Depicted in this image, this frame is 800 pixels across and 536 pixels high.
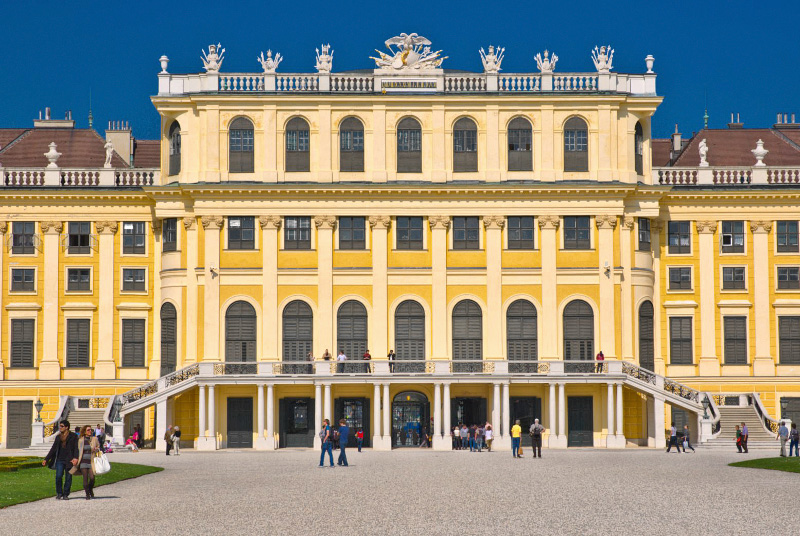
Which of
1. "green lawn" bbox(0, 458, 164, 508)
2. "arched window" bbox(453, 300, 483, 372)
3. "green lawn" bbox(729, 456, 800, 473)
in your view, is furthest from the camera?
"arched window" bbox(453, 300, 483, 372)

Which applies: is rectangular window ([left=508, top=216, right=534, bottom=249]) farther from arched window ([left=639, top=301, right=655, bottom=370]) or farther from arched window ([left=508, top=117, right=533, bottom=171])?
arched window ([left=639, top=301, right=655, bottom=370])

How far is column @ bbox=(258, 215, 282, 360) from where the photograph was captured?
6688cm

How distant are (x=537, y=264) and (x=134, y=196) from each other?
2055 cm

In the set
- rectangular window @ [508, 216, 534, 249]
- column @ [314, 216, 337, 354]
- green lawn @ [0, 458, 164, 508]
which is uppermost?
rectangular window @ [508, 216, 534, 249]

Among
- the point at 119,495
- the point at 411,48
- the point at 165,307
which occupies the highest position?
the point at 411,48

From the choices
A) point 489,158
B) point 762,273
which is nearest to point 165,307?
point 489,158

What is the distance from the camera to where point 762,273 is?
70.2 m

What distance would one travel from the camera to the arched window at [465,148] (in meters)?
68.2

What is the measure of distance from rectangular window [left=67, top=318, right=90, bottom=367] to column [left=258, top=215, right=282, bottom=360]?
9.61 meters

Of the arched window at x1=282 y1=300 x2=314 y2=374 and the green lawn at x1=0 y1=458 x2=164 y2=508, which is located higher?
the arched window at x1=282 y1=300 x2=314 y2=374

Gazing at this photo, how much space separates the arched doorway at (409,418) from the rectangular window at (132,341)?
1339 centimetres

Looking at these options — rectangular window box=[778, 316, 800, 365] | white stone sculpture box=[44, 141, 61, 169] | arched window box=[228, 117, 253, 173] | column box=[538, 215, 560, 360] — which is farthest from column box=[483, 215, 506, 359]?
white stone sculpture box=[44, 141, 61, 169]

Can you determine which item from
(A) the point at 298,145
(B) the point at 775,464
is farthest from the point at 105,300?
(B) the point at 775,464

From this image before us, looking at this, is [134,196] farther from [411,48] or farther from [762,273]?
[762,273]
